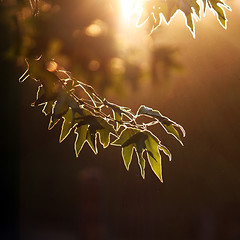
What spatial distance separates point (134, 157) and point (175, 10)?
488 cm

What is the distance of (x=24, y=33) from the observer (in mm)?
1664

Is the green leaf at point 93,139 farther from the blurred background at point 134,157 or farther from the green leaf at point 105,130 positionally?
the blurred background at point 134,157

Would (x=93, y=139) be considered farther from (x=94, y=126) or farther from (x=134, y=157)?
(x=134, y=157)

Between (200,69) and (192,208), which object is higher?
(200,69)

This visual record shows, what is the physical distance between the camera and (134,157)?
627cm

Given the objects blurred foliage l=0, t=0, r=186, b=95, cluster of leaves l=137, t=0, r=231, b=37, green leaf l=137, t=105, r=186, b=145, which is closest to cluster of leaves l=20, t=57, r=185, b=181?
green leaf l=137, t=105, r=186, b=145

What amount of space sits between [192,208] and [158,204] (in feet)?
1.60

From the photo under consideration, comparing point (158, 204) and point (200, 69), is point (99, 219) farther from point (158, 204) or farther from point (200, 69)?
point (158, 204)

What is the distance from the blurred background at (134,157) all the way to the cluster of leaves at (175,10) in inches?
12.0

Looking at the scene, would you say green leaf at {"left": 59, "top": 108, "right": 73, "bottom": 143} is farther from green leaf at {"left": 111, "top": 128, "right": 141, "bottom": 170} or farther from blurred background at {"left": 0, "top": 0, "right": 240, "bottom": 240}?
blurred background at {"left": 0, "top": 0, "right": 240, "bottom": 240}

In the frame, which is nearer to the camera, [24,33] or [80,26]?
[24,33]

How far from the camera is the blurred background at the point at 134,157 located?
6.36 ft

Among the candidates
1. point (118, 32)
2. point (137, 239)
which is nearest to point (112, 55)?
point (118, 32)

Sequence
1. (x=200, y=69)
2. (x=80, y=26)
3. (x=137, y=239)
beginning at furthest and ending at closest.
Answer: (x=137, y=239) < (x=200, y=69) < (x=80, y=26)
